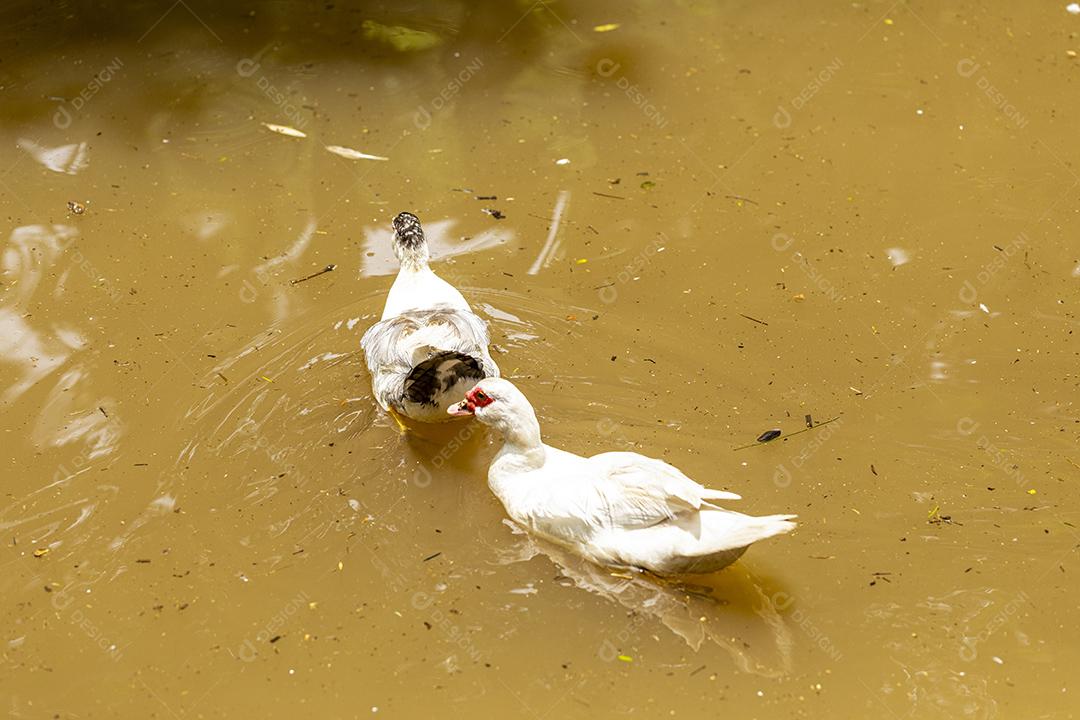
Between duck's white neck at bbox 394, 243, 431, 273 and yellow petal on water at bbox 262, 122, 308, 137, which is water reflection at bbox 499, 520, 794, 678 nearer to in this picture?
duck's white neck at bbox 394, 243, 431, 273

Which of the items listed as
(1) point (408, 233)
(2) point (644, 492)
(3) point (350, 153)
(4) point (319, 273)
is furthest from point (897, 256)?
(3) point (350, 153)

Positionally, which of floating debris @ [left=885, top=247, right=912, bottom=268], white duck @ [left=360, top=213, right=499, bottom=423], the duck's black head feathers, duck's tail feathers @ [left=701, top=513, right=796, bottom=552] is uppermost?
floating debris @ [left=885, top=247, right=912, bottom=268]

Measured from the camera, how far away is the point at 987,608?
4.39 metres

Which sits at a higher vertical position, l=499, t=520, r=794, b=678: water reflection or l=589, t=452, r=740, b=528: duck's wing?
l=589, t=452, r=740, b=528: duck's wing

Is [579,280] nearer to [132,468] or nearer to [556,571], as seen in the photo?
[556,571]

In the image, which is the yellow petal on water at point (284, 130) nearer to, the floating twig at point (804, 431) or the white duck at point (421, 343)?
the white duck at point (421, 343)

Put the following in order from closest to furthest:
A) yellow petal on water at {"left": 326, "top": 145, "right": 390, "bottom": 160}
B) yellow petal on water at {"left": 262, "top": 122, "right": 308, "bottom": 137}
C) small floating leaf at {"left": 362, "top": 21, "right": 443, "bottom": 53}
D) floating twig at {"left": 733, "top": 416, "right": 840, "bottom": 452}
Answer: floating twig at {"left": 733, "top": 416, "right": 840, "bottom": 452} → yellow petal on water at {"left": 326, "top": 145, "right": 390, "bottom": 160} → yellow petal on water at {"left": 262, "top": 122, "right": 308, "bottom": 137} → small floating leaf at {"left": 362, "top": 21, "right": 443, "bottom": 53}

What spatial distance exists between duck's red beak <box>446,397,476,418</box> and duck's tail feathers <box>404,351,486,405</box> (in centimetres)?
11

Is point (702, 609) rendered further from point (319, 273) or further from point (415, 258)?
point (319, 273)

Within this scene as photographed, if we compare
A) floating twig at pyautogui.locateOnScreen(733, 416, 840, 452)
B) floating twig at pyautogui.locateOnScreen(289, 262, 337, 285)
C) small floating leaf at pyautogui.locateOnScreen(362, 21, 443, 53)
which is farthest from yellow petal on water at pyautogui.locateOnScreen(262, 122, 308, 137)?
floating twig at pyautogui.locateOnScreen(733, 416, 840, 452)

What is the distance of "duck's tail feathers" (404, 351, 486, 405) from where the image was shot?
16.3 feet

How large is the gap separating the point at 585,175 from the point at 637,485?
284 cm

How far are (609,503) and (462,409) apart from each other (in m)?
0.85

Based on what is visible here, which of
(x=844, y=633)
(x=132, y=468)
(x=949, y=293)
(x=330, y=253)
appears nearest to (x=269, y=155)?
(x=330, y=253)
